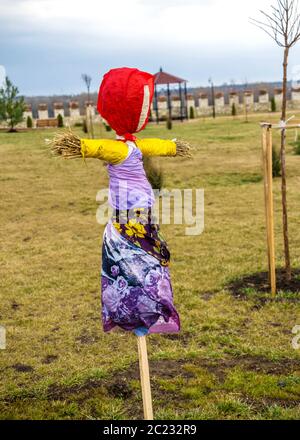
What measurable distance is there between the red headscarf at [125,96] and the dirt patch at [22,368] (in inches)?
110

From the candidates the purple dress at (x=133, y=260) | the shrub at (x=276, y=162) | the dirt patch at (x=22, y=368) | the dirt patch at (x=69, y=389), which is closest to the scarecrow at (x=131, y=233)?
the purple dress at (x=133, y=260)

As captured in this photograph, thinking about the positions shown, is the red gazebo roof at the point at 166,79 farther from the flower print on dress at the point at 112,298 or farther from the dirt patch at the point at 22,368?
the flower print on dress at the point at 112,298

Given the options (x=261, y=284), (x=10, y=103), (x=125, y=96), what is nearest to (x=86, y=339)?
(x=261, y=284)

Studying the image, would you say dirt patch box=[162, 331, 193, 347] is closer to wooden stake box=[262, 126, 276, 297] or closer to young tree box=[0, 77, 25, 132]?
wooden stake box=[262, 126, 276, 297]

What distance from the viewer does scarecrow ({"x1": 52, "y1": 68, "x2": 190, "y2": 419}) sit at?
11.1 ft

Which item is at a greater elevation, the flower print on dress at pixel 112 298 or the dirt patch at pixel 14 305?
the flower print on dress at pixel 112 298

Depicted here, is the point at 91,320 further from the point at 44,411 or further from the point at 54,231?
the point at 54,231

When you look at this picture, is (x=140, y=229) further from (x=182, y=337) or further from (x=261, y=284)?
(x=261, y=284)

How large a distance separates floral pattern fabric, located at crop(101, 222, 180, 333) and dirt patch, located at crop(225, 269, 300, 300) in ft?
11.4

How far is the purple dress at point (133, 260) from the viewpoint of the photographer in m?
3.41

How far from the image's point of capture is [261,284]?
7215 mm
